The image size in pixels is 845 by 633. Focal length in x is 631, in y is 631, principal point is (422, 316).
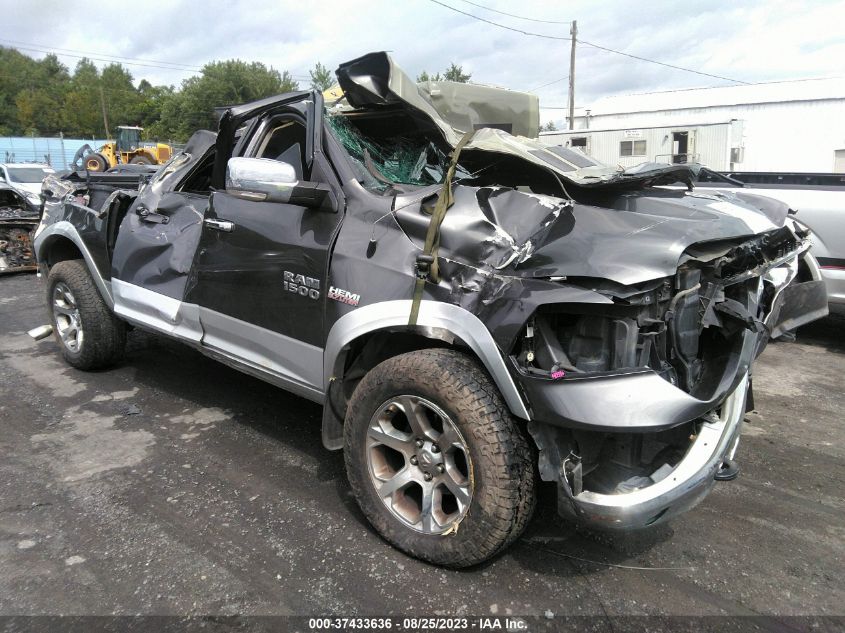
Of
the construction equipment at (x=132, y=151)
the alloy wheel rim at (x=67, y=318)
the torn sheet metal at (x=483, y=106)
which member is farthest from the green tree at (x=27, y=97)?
the torn sheet metal at (x=483, y=106)

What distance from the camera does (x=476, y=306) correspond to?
7.98 ft

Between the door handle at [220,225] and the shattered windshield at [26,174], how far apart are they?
1597 centimetres

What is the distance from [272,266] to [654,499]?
2.05 m

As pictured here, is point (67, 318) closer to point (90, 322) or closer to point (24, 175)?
point (90, 322)

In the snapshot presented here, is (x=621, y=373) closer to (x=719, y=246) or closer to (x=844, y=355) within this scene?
(x=719, y=246)

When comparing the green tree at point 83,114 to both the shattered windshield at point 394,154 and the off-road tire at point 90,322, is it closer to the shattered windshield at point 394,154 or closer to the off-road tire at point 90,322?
the off-road tire at point 90,322

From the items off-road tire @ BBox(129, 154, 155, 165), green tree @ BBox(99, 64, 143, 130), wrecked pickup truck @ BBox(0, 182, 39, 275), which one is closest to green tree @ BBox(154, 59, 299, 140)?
green tree @ BBox(99, 64, 143, 130)

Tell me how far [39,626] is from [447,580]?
1.55m

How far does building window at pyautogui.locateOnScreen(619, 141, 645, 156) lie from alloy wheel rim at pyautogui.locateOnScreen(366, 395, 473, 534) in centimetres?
1788

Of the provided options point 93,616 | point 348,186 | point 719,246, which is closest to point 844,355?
point 719,246

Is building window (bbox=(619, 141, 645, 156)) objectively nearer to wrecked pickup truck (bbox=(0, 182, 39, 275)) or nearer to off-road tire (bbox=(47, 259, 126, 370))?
wrecked pickup truck (bbox=(0, 182, 39, 275))

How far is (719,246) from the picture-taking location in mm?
2543

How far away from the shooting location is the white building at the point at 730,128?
1786 centimetres

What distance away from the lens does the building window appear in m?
18.5
